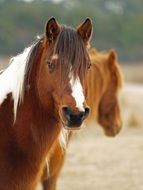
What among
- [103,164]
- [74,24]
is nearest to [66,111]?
[103,164]

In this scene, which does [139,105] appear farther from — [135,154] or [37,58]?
[37,58]

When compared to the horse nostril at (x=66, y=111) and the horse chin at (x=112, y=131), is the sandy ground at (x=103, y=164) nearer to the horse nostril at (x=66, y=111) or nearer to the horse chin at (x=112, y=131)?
the horse chin at (x=112, y=131)

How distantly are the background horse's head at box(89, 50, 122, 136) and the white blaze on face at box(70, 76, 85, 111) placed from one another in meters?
3.26

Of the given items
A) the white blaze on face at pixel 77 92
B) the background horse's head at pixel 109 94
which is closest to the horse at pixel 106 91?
the background horse's head at pixel 109 94

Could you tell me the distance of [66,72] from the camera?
4047 millimetres

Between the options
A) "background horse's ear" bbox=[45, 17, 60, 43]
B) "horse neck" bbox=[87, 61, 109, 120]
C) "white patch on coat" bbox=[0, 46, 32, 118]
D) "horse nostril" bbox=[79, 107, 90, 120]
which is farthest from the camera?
"horse neck" bbox=[87, 61, 109, 120]

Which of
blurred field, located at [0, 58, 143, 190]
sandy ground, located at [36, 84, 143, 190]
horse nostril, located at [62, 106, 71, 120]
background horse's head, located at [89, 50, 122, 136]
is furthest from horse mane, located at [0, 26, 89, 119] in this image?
sandy ground, located at [36, 84, 143, 190]

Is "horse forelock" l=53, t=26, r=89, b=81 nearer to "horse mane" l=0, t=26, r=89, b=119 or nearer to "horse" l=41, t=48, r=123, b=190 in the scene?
"horse mane" l=0, t=26, r=89, b=119

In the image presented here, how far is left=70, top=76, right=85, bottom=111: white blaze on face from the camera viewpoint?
3.88 m

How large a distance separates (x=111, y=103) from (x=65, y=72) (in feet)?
11.2

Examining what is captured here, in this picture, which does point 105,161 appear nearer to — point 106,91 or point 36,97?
point 106,91

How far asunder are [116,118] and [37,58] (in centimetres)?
320

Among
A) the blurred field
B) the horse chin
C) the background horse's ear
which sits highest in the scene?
the background horse's ear

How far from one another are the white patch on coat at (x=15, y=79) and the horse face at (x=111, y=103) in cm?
296
